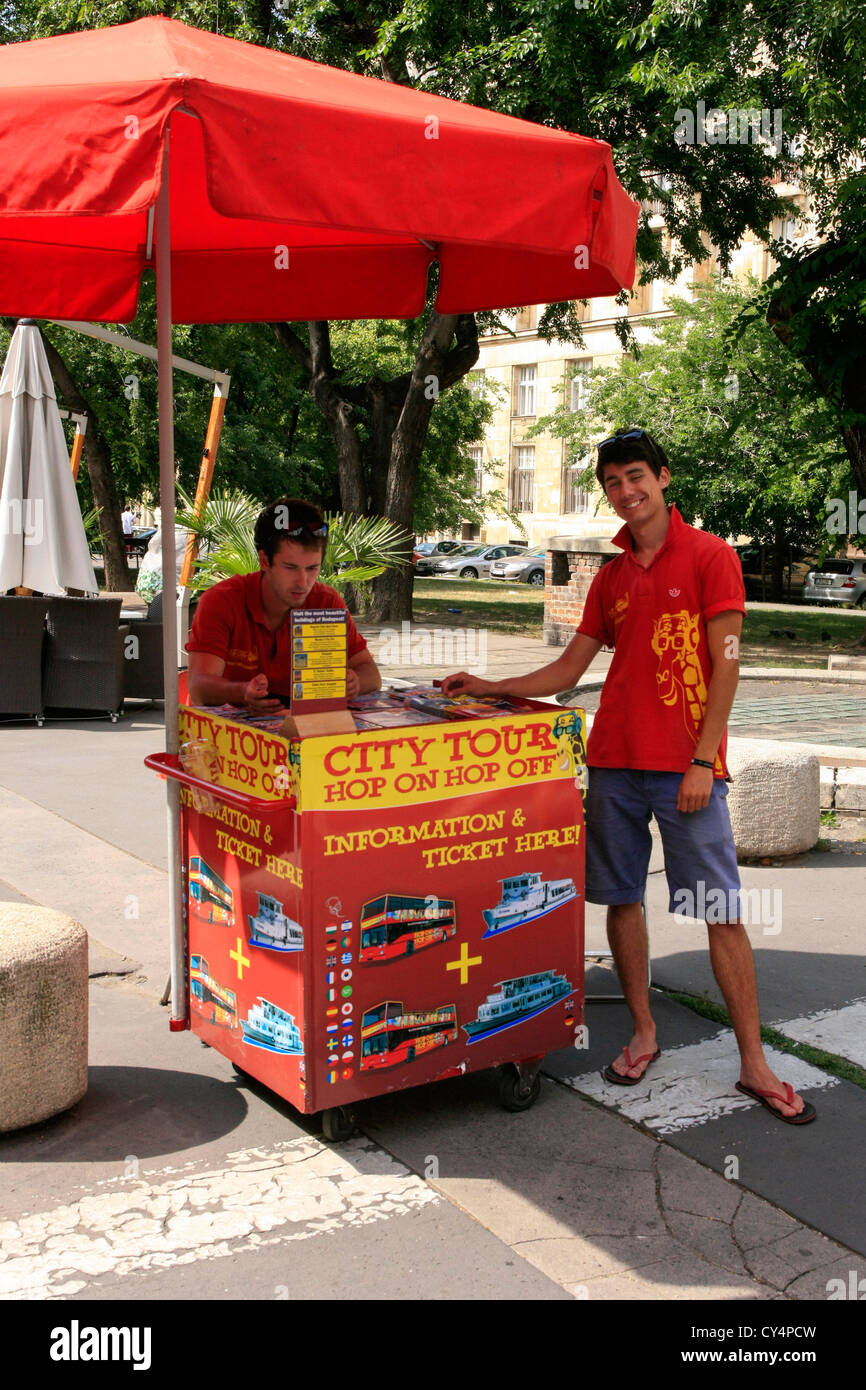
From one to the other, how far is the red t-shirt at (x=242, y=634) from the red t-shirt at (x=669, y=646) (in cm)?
91

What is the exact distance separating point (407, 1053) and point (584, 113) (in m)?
14.8

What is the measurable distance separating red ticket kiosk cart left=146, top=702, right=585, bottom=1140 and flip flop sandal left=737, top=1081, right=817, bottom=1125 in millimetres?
589

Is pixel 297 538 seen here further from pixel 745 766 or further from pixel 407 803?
pixel 745 766

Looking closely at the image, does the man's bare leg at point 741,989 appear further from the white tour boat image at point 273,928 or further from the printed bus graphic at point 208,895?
the printed bus graphic at point 208,895

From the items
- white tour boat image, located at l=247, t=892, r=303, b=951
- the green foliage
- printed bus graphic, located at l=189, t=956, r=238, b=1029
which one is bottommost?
printed bus graphic, located at l=189, t=956, r=238, b=1029

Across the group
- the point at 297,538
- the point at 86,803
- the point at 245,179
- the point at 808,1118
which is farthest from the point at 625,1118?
the point at 86,803

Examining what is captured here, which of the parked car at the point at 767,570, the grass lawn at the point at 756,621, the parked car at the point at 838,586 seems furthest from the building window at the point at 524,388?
the parked car at the point at 838,586

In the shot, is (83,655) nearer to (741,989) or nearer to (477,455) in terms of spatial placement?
(741,989)

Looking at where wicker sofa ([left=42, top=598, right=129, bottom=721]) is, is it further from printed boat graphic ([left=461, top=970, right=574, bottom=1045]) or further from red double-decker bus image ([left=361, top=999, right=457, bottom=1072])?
red double-decker bus image ([left=361, top=999, right=457, bottom=1072])

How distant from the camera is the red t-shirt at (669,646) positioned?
148 inches

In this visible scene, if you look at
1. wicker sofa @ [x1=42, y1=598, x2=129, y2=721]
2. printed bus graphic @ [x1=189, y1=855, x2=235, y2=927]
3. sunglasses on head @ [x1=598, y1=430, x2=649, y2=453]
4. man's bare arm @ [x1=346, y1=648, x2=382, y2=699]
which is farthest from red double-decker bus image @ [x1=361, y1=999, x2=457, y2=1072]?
wicker sofa @ [x1=42, y1=598, x2=129, y2=721]

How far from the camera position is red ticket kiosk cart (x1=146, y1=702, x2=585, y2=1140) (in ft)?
10.9

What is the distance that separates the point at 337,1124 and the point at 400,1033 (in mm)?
325

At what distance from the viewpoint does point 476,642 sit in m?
18.7
